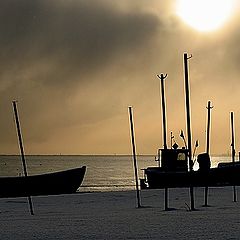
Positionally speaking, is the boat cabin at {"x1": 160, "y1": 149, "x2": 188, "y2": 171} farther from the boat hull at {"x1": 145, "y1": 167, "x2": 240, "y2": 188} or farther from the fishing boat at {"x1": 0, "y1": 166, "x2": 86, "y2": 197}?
the fishing boat at {"x1": 0, "y1": 166, "x2": 86, "y2": 197}

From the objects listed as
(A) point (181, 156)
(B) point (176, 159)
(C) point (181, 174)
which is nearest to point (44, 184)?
(B) point (176, 159)

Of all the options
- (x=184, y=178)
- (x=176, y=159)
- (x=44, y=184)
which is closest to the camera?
(x=184, y=178)

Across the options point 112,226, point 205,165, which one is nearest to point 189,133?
point 112,226

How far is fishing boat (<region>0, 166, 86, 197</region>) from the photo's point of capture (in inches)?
1481

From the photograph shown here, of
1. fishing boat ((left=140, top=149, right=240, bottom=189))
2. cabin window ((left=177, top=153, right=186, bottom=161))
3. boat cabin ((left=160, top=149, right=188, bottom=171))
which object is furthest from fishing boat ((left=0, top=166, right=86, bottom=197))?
cabin window ((left=177, top=153, right=186, bottom=161))

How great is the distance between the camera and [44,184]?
39.1 meters

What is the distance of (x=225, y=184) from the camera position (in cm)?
3697

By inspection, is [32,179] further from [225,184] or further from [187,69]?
[187,69]

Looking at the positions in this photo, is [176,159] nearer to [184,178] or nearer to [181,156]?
[181,156]

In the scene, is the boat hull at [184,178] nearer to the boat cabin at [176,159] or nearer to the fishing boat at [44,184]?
the boat cabin at [176,159]

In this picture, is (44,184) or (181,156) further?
(44,184)

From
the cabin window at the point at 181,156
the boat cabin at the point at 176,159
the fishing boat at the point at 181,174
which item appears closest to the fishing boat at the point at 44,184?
the fishing boat at the point at 181,174

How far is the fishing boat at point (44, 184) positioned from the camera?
37625mm

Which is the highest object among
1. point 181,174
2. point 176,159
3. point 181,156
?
point 181,156
